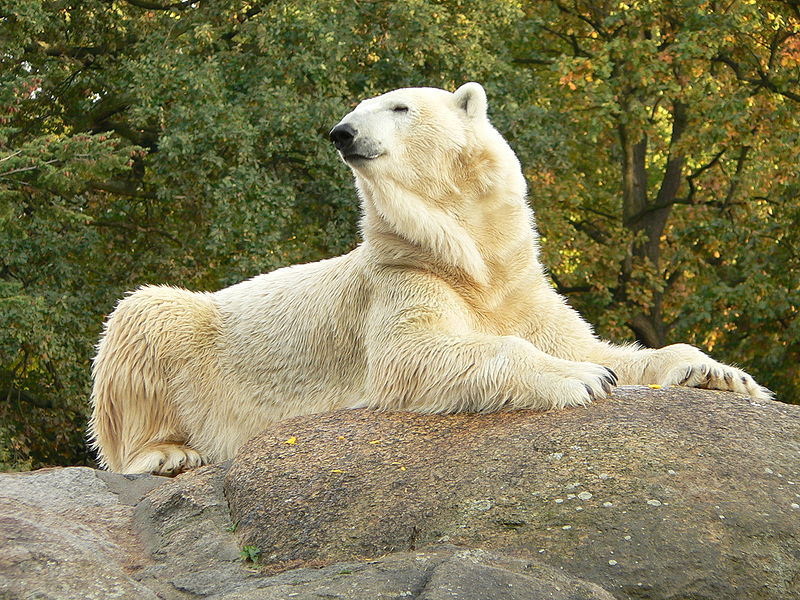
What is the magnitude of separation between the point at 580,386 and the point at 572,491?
2.94ft

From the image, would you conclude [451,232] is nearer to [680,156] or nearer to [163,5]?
[163,5]

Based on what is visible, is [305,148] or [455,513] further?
[305,148]

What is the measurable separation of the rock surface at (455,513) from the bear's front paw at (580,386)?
0.08 metres

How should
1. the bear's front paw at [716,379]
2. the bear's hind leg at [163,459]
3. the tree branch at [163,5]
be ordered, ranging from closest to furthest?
the bear's front paw at [716,379] → the bear's hind leg at [163,459] → the tree branch at [163,5]

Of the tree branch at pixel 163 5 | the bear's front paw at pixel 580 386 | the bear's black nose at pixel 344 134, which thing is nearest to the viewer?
the bear's front paw at pixel 580 386

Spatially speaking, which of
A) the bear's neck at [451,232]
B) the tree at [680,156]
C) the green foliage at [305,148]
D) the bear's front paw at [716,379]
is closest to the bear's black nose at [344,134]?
the bear's neck at [451,232]

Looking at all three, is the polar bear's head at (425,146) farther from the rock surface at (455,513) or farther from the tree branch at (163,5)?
the tree branch at (163,5)

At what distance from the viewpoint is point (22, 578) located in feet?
11.3

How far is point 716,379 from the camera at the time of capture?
5359 mm

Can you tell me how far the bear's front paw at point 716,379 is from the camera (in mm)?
5352

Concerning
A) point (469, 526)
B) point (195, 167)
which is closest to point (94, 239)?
point (195, 167)

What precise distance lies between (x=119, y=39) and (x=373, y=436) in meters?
11.3

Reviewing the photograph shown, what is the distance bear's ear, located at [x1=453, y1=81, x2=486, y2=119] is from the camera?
608 centimetres

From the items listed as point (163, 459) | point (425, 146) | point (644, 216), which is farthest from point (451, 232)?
point (644, 216)
